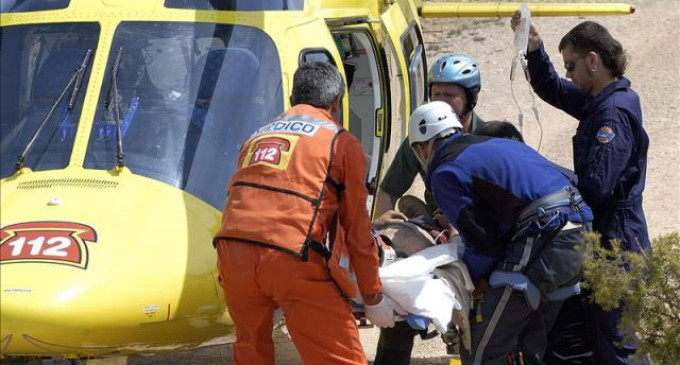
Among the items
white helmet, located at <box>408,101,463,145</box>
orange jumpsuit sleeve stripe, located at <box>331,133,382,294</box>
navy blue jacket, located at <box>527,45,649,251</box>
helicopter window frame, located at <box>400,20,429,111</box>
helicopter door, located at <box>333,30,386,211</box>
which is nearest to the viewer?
orange jumpsuit sleeve stripe, located at <box>331,133,382,294</box>

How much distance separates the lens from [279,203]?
5254 millimetres

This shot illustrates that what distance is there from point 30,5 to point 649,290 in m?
3.76

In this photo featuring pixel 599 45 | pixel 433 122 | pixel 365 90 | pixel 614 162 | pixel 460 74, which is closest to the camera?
pixel 433 122

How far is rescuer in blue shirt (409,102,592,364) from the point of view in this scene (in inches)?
222

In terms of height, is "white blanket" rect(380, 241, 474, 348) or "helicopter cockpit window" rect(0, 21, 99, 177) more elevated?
"helicopter cockpit window" rect(0, 21, 99, 177)

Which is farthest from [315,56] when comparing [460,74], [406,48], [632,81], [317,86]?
[632,81]

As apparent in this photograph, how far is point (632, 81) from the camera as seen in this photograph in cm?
1662

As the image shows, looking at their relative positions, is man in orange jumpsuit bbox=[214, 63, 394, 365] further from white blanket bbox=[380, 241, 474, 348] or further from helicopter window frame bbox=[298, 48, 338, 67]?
helicopter window frame bbox=[298, 48, 338, 67]

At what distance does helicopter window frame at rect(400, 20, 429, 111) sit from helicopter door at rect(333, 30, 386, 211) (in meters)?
0.22

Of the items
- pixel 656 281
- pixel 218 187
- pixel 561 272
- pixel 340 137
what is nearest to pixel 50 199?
pixel 218 187

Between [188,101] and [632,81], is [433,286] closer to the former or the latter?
[188,101]

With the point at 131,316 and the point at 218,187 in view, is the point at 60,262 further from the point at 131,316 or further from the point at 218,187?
the point at 218,187

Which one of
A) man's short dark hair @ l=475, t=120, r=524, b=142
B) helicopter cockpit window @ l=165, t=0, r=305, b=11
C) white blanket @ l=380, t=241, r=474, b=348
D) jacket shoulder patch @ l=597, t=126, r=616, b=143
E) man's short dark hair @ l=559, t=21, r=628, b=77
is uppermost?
helicopter cockpit window @ l=165, t=0, r=305, b=11

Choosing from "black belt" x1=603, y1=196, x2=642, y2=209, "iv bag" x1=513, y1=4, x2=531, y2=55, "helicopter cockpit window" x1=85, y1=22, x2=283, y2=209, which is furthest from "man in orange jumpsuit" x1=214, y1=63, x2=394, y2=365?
"iv bag" x1=513, y1=4, x2=531, y2=55
